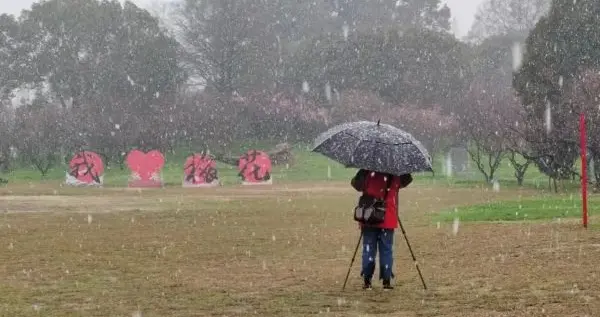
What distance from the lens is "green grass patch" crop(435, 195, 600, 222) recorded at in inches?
671

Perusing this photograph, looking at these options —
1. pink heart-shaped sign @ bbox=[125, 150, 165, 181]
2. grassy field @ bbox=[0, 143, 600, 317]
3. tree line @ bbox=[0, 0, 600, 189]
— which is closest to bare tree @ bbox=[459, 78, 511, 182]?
tree line @ bbox=[0, 0, 600, 189]

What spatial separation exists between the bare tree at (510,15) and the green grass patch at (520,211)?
60.1m

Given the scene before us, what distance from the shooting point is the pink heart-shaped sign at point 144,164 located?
35.5 m

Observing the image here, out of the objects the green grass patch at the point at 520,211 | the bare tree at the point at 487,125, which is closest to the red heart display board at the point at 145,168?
the bare tree at the point at 487,125

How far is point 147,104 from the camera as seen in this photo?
5522 cm

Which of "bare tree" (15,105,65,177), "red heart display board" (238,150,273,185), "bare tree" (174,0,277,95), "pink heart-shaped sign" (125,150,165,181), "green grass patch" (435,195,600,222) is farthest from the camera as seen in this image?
"bare tree" (174,0,277,95)

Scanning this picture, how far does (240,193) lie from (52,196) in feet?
22.8

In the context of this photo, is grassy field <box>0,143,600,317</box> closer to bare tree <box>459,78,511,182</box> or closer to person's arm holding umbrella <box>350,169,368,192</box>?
person's arm holding umbrella <box>350,169,368,192</box>

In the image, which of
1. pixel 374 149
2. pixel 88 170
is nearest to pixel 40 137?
pixel 88 170

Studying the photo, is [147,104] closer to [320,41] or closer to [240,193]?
[320,41]

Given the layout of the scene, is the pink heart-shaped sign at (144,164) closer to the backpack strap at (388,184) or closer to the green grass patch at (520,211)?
the green grass patch at (520,211)

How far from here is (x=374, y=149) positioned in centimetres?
862

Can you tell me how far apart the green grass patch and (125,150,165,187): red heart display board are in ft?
60.7

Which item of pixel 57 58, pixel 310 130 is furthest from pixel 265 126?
pixel 57 58
